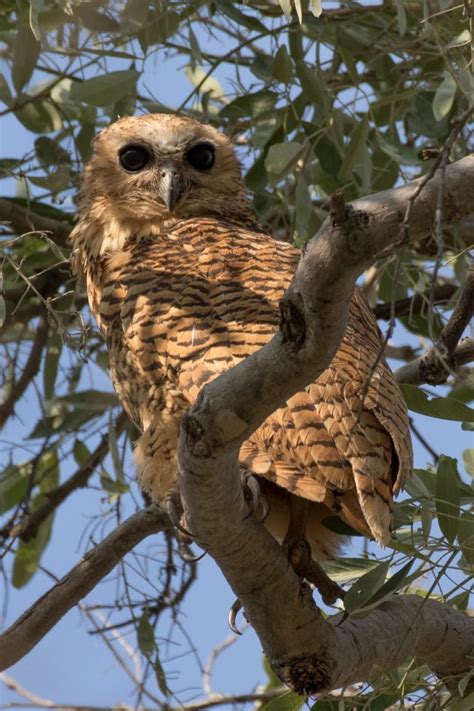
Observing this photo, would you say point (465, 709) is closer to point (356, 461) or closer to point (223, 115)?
point (356, 461)

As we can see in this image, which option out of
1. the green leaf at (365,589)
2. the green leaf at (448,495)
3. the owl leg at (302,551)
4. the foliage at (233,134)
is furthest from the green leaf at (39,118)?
the green leaf at (365,589)

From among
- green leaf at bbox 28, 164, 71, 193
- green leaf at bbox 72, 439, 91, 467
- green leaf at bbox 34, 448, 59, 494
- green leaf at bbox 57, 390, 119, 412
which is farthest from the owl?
green leaf at bbox 34, 448, 59, 494

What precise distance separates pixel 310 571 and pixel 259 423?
844 mm

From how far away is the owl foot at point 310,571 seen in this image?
2441 mm

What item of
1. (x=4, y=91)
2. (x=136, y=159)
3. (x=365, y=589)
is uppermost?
(x=4, y=91)

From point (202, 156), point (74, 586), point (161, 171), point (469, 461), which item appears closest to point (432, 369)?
point (469, 461)

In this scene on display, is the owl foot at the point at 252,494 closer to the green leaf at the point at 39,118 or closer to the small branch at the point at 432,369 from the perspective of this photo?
the small branch at the point at 432,369

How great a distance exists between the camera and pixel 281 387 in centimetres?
168

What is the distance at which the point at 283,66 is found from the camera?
321cm

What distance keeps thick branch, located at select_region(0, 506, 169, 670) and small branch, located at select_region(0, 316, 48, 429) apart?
3.53 feet

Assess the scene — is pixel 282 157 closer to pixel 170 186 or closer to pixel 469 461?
pixel 170 186

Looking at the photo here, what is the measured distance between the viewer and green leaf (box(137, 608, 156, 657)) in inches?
126

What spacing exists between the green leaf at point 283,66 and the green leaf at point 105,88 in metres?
0.38

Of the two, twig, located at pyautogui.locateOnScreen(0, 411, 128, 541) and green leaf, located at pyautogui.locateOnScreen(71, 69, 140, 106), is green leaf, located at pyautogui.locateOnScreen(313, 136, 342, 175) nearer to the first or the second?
green leaf, located at pyautogui.locateOnScreen(71, 69, 140, 106)
